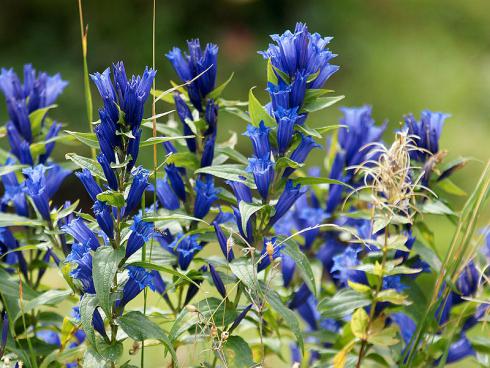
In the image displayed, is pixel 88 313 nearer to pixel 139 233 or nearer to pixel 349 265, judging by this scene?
pixel 139 233

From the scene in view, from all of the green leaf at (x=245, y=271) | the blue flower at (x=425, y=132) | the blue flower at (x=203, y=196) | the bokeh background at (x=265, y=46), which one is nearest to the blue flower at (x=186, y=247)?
the blue flower at (x=203, y=196)

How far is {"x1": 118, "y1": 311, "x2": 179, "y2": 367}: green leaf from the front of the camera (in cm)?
132

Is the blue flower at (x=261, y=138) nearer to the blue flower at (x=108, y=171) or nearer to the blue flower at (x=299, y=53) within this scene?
the blue flower at (x=299, y=53)

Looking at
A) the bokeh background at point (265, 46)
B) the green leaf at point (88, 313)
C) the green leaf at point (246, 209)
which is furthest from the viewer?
the bokeh background at point (265, 46)

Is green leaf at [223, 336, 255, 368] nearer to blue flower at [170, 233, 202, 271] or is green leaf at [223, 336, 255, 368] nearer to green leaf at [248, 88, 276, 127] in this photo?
blue flower at [170, 233, 202, 271]

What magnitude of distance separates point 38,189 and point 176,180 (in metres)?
0.25

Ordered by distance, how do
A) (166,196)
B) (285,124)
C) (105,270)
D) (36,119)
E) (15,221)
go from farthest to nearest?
1. (36,119)
2. (166,196)
3. (15,221)
4. (285,124)
5. (105,270)

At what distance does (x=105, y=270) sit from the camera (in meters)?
1.26

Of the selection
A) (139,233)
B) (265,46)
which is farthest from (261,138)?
(265,46)

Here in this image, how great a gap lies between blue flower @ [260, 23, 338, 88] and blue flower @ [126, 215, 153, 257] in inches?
13.7

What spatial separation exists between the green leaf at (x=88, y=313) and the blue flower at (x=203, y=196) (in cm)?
32

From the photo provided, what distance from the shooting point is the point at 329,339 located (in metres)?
1.76

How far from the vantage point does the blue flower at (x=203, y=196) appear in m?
1.55

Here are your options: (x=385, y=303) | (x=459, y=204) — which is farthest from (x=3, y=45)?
(x=385, y=303)
